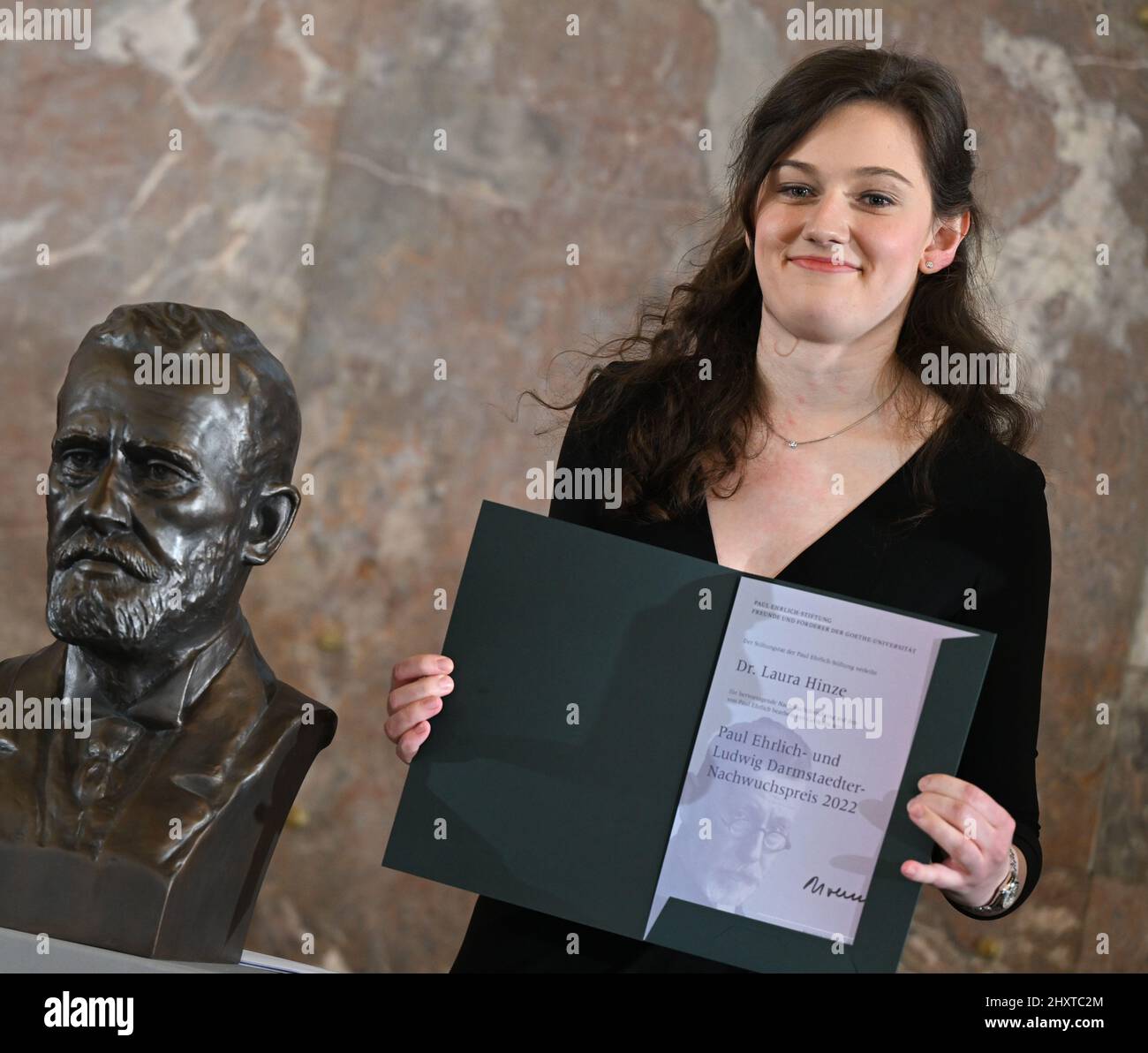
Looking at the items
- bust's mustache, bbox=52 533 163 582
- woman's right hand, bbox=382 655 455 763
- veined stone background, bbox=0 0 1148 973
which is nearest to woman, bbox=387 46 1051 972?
woman's right hand, bbox=382 655 455 763

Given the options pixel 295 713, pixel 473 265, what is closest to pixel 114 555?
pixel 295 713

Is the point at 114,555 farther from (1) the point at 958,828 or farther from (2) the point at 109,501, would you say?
(1) the point at 958,828

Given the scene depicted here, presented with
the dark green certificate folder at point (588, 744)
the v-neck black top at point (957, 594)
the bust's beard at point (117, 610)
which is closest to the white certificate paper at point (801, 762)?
the dark green certificate folder at point (588, 744)

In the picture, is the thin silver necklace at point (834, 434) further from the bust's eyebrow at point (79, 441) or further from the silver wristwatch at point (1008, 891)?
the bust's eyebrow at point (79, 441)

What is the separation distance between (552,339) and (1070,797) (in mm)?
1691

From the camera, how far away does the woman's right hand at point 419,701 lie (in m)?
1.77

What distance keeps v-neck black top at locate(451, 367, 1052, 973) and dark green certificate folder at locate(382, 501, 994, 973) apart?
133 millimetres

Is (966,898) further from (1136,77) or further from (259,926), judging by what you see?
(1136,77)

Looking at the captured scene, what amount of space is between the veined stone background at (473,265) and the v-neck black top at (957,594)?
5.73 ft

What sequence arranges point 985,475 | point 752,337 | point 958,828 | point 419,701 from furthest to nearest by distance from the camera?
point 752,337 < point 985,475 < point 419,701 < point 958,828

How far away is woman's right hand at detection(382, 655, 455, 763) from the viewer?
1.77 m

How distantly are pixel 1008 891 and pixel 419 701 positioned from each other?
75 centimetres

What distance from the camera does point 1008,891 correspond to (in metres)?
1.77

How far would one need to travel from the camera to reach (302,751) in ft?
6.59
